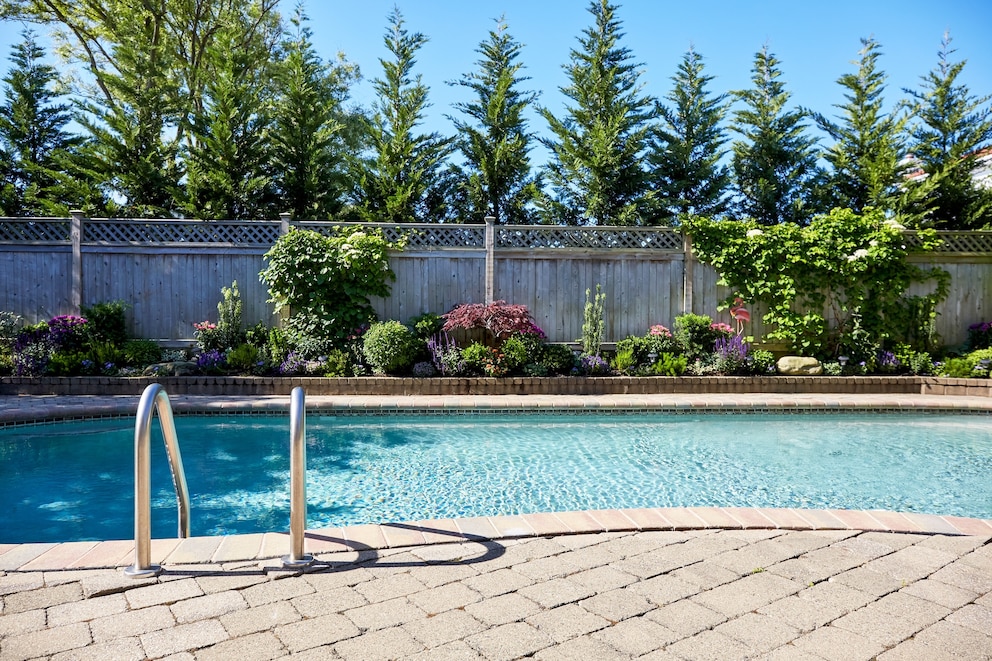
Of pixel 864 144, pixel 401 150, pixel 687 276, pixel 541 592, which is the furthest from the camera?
pixel 401 150

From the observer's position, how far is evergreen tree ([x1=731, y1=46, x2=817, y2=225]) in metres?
12.2

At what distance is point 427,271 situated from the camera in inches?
372

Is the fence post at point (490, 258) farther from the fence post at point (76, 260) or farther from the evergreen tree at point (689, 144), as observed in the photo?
the fence post at point (76, 260)

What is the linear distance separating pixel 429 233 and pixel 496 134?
3.89 meters

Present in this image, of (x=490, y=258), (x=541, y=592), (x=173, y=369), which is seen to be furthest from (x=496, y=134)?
(x=541, y=592)

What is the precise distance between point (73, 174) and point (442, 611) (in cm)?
1356

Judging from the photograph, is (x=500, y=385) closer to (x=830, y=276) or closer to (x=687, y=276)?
(x=687, y=276)

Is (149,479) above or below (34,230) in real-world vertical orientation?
below

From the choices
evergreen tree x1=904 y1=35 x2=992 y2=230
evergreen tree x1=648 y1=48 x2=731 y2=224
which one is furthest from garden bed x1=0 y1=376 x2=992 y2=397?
evergreen tree x1=648 y1=48 x2=731 y2=224

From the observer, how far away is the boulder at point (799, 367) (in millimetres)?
8734

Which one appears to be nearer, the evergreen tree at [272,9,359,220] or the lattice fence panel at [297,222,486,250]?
the lattice fence panel at [297,222,486,250]

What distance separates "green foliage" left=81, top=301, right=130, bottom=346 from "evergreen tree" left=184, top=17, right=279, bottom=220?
2.77 meters

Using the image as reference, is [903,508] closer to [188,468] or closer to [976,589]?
[976,589]

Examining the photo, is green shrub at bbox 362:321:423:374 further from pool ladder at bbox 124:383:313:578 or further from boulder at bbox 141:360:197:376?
pool ladder at bbox 124:383:313:578
